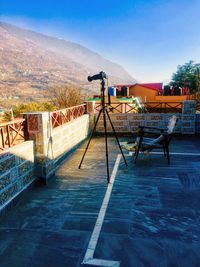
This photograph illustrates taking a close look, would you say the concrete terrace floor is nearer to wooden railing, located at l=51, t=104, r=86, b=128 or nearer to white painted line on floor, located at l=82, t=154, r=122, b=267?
white painted line on floor, located at l=82, t=154, r=122, b=267

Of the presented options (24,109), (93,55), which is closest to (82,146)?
(24,109)

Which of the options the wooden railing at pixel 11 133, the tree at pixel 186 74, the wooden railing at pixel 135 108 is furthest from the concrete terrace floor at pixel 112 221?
the tree at pixel 186 74

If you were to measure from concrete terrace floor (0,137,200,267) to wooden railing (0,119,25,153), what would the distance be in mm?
776

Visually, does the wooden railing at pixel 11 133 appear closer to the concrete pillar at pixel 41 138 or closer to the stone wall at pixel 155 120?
the concrete pillar at pixel 41 138

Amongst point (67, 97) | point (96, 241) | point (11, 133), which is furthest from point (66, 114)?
point (67, 97)

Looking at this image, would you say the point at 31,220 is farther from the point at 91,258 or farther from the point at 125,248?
the point at 125,248

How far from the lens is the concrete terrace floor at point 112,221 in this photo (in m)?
1.83

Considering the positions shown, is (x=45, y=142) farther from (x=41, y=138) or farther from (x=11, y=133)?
(x=11, y=133)

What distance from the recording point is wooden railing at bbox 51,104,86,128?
4617 millimetres

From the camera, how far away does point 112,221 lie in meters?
2.33

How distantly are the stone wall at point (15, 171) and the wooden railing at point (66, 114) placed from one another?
136cm

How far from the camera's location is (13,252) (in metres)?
1.91

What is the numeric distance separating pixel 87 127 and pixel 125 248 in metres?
5.06

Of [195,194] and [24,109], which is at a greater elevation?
[24,109]
